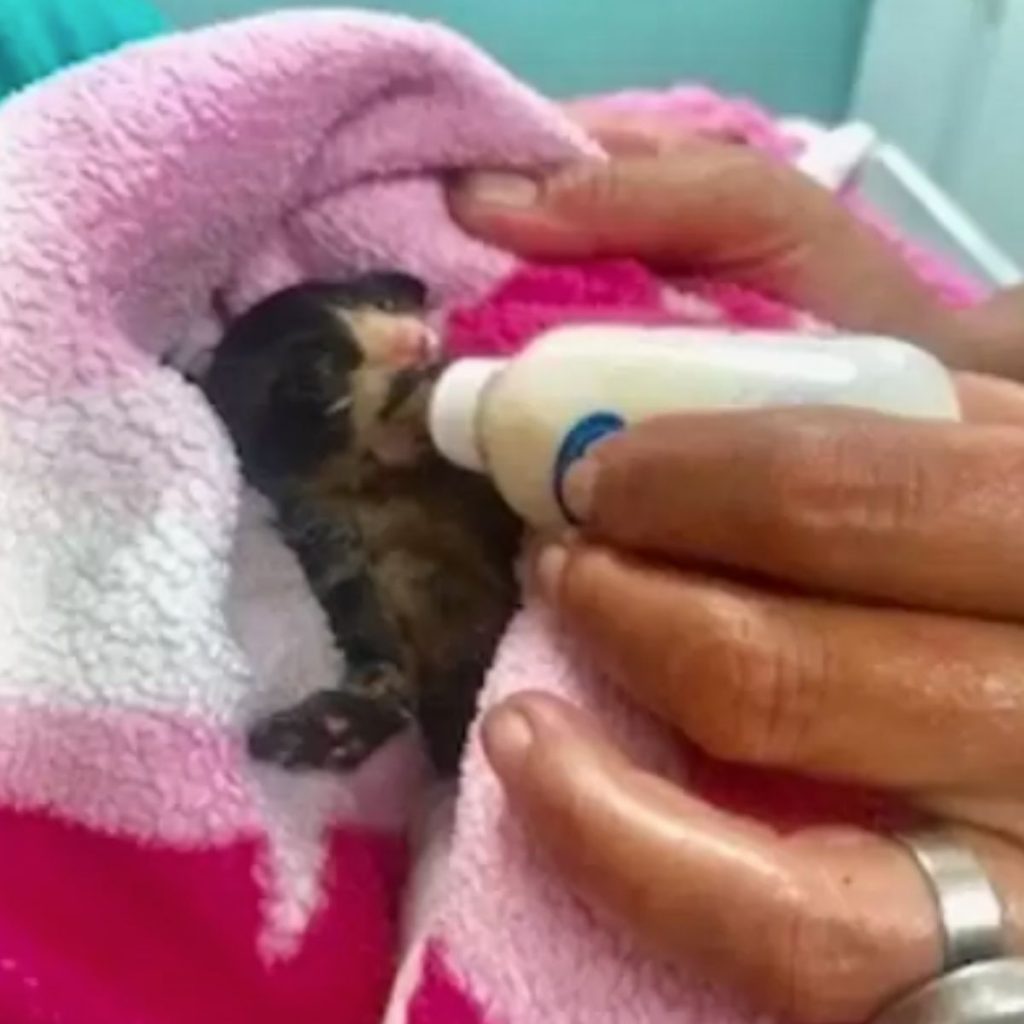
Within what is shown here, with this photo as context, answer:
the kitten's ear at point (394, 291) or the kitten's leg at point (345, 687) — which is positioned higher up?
the kitten's ear at point (394, 291)

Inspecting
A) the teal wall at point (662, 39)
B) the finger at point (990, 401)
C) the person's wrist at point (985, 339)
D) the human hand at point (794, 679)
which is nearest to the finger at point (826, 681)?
the human hand at point (794, 679)

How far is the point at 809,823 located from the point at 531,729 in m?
0.07

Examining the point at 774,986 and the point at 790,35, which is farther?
the point at 790,35

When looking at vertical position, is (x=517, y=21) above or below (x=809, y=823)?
below

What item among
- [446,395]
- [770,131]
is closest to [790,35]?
[770,131]

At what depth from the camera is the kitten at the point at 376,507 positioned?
1.80 feet

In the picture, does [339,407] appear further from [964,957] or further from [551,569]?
[964,957]

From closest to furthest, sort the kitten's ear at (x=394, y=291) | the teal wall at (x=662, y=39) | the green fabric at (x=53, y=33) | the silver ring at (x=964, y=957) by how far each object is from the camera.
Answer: the silver ring at (x=964, y=957), the kitten's ear at (x=394, y=291), the green fabric at (x=53, y=33), the teal wall at (x=662, y=39)

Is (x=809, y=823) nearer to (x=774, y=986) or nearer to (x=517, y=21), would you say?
(x=774, y=986)

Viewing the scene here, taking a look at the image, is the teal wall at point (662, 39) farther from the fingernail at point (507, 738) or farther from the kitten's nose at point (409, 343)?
the fingernail at point (507, 738)

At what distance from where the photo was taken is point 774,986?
48 cm

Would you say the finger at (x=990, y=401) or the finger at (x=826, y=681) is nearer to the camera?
the finger at (x=826, y=681)

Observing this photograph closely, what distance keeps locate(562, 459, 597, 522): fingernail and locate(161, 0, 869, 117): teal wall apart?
0.87 meters

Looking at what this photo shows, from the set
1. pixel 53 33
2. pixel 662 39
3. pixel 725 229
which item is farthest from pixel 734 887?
pixel 662 39
